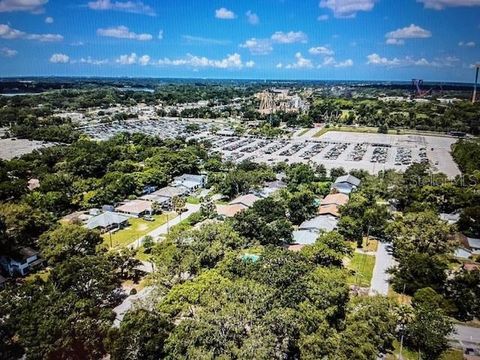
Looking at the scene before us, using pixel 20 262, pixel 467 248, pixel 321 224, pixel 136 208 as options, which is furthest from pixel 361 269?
pixel 20 262

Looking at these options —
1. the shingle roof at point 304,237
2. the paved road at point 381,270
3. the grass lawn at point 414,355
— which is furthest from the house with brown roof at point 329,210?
the grass lawn at point 414,355

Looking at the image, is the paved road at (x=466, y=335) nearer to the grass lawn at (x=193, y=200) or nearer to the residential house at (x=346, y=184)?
the residential house at (x=346, y=184)

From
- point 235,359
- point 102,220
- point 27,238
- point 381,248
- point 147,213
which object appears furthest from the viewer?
point 147,213

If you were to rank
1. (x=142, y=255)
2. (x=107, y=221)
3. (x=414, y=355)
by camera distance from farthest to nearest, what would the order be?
(x=107, y=221)
(x=142, y=255)
(x=414, y=355)

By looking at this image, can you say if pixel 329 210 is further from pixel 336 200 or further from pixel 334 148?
pixel 334 148

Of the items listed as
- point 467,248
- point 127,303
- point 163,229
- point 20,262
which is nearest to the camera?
point 127,303

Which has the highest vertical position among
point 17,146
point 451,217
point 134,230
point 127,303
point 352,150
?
point 17,146

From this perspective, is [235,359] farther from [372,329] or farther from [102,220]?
[102,220]

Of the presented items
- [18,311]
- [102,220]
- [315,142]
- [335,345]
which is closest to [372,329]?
[335,345]
